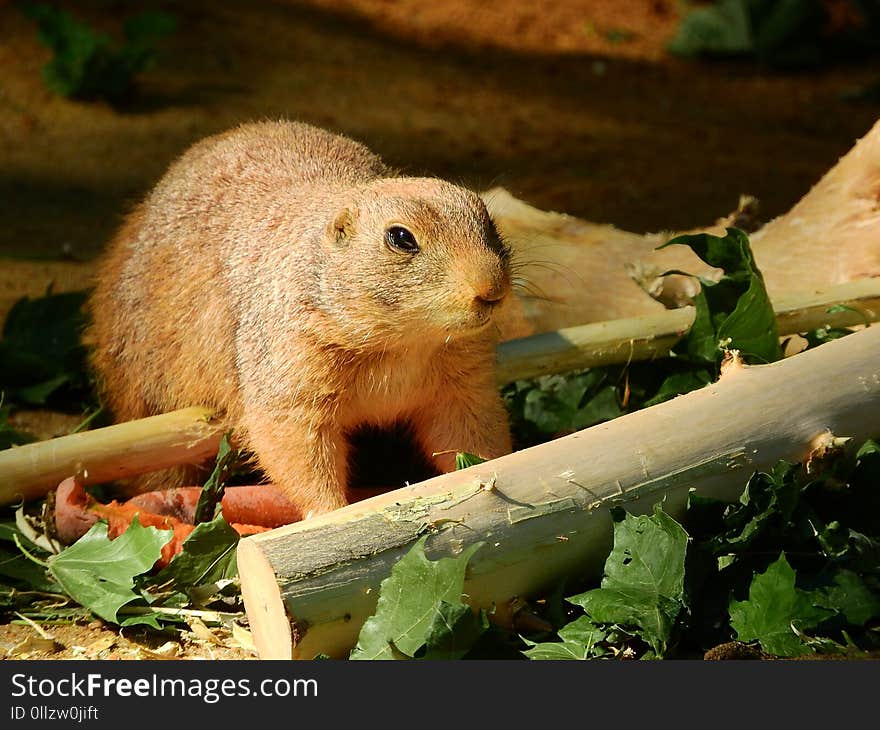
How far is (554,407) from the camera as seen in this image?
17.7 ft

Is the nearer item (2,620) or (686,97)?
(2,620)

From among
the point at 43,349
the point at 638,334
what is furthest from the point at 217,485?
the point at 43,349

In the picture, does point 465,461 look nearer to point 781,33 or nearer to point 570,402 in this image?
point 570,402

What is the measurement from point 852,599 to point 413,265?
1769mm

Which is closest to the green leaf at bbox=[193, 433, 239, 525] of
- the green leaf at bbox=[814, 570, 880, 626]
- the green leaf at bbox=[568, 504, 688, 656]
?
the green leaf at bbox=[568, 504, 688, 656]

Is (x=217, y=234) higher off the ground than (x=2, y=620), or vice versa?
(x=217, y=234)

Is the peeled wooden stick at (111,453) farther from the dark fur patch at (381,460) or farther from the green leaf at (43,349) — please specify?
the green leaf at (43,349)

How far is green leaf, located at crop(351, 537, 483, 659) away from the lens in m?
3.36

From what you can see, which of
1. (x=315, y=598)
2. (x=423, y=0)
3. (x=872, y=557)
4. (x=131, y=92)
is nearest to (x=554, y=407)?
(x=872, y=557)

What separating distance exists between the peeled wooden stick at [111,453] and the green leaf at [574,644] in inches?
73.0

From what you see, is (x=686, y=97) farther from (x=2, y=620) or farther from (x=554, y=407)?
(x=2, y=620)

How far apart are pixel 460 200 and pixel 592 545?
1293mm

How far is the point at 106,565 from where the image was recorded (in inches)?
163

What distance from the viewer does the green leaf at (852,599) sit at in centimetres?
363
